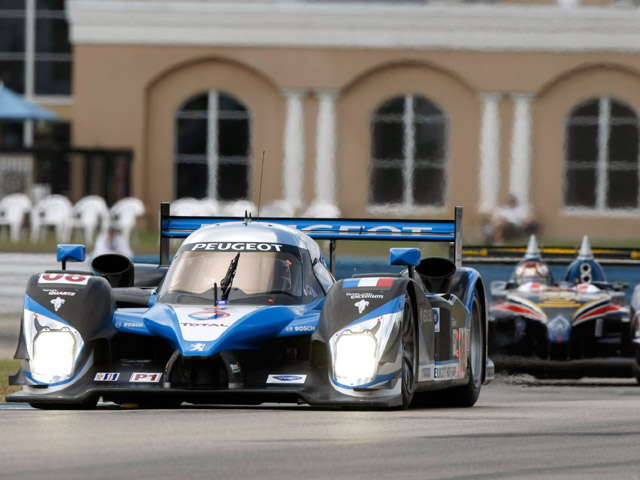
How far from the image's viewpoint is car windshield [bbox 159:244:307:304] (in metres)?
10.8

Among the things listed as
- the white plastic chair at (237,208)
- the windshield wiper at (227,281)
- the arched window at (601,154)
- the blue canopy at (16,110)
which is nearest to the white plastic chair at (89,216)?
the blue canopy at (16,110)

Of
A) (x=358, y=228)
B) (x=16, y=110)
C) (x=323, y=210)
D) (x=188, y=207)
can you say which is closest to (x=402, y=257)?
(x=358, y=228)

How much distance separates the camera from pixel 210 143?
3716cm

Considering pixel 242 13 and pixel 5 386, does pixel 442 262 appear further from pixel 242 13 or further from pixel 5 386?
pixel 242 13

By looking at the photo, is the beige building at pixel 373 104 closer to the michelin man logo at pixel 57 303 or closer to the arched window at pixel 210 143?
the arched window at pixel 210 143

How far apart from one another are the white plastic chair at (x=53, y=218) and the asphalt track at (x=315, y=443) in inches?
887

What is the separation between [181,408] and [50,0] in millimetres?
29861

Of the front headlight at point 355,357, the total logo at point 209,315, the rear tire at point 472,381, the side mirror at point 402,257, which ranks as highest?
the side mirror at point 402,257

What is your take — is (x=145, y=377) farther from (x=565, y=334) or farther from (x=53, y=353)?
(x=565, y=334)

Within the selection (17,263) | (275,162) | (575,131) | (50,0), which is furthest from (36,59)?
(17,263)

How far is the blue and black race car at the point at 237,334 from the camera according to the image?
32.6 ft

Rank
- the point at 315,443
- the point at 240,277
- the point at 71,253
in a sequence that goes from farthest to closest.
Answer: the point at 71,253
the point at 240,277
the point at 315,443

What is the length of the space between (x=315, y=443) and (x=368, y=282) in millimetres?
2009

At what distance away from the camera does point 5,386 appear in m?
13.4
